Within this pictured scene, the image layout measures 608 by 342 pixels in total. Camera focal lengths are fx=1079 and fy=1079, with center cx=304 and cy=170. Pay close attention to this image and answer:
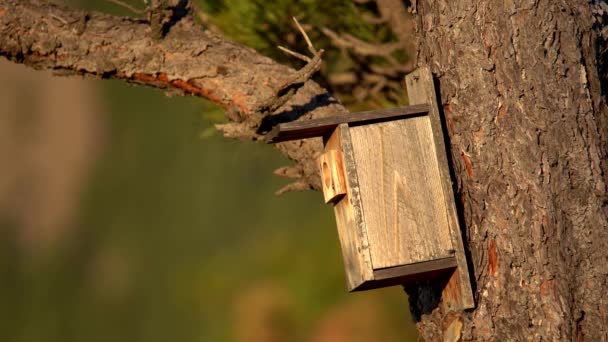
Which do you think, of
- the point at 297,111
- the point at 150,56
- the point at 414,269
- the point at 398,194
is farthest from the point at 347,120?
the point at 150,56

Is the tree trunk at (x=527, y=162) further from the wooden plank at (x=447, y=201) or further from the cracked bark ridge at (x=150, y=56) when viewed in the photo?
the cracked bark ridge at (x=150, y=56)

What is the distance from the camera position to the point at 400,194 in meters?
2.00

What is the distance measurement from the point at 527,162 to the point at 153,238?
4887mm

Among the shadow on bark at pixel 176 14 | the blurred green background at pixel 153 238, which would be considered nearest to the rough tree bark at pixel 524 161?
the shadow on bark at pixel 176 14

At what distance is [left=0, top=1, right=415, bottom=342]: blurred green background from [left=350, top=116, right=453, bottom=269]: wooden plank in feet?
9.43

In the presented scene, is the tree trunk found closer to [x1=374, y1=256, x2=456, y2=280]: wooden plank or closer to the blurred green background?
[x1=374, y1=256, x2=456, y2=280]: wooden plank

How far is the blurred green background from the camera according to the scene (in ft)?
18.5

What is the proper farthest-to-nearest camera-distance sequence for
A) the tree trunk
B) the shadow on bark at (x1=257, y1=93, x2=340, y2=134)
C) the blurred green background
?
the blurred green background, the shadow on bark at (x1=257, y1=93, x2=340, y2=134), the tree trunk

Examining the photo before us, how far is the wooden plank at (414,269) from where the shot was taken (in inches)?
77.7

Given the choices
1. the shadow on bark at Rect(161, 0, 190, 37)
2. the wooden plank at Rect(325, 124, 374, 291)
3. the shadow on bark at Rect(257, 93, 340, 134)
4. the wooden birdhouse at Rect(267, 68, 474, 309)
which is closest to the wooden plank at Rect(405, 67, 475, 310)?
the wooden birdhouse at Rect(267, 68, 474, 309)

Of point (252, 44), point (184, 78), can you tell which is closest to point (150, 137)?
point (252, 44)

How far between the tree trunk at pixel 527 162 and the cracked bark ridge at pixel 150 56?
1.74 feet

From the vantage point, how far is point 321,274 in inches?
219

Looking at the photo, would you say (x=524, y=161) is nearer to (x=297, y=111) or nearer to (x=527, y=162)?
(x=527, y=162)
